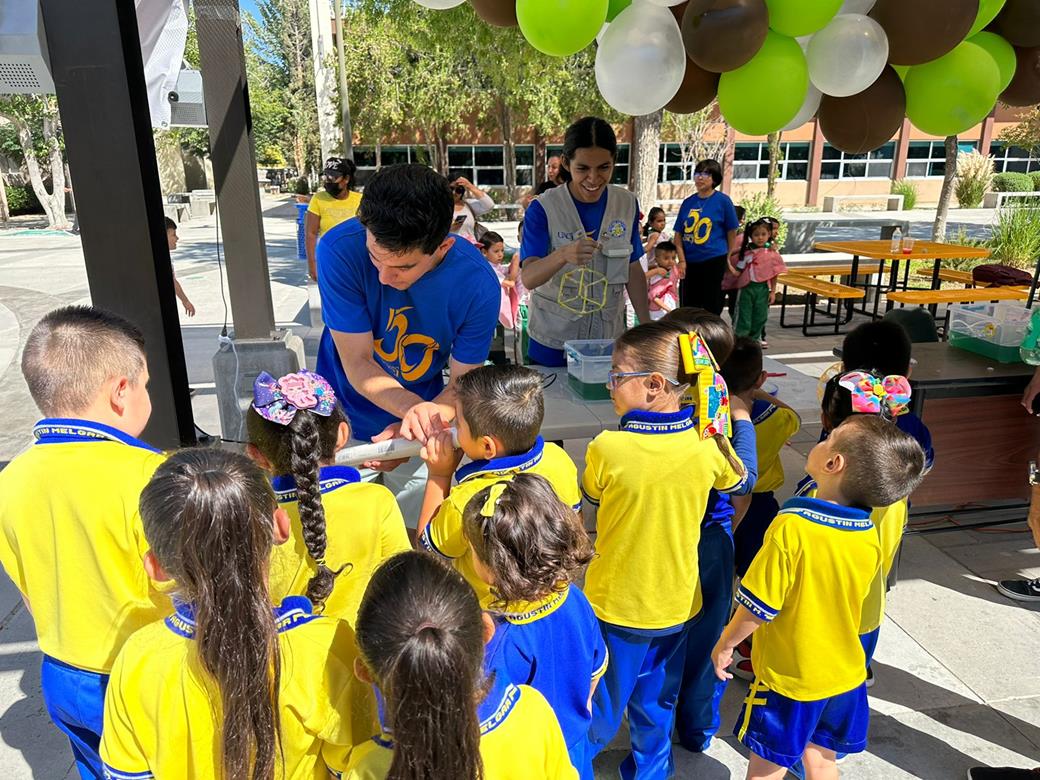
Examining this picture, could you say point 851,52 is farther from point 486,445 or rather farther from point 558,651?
point 558,651

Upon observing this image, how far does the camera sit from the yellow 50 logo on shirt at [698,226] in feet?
22.6

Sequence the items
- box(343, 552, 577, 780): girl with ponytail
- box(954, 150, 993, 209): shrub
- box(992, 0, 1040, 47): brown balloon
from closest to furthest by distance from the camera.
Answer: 1. box(343, 552, 577, 780): girl with ponytail
2. box(992, 0, 1040, 47): brown balloon
3. box(954, 150, 993, 209): shrub

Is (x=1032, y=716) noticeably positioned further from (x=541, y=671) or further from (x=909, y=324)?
(x=909, y=324)

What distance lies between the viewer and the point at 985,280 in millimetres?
7594

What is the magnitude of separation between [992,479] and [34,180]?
81.3 feet

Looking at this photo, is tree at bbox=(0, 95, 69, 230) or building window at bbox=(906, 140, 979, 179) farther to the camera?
building window at bbox=(906, 140, 979, 179)

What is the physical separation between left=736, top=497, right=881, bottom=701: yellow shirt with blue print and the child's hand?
842 mm

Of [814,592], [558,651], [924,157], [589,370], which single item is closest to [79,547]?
[558,651]

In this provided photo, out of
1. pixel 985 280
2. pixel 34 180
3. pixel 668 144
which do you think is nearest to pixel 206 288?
pixel 985 280

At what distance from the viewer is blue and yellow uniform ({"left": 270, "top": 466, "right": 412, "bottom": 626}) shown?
5.55ft

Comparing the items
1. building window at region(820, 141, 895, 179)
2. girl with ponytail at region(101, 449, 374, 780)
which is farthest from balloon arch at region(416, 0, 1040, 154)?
building window at region(820, 141, 895, 179)

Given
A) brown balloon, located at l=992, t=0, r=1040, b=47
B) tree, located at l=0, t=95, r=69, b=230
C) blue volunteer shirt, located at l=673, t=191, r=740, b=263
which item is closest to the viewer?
brown balloon, located at l=992, t=0, r=1040, b=47

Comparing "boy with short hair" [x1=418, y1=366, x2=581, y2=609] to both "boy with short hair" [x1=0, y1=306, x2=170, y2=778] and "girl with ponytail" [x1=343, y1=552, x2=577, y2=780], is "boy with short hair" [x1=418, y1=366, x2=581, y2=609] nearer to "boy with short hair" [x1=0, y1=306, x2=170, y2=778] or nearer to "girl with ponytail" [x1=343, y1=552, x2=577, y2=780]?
"girl with ponytail" [x1=343, y1=552, x2=577, y2=780]

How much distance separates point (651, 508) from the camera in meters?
2.00
